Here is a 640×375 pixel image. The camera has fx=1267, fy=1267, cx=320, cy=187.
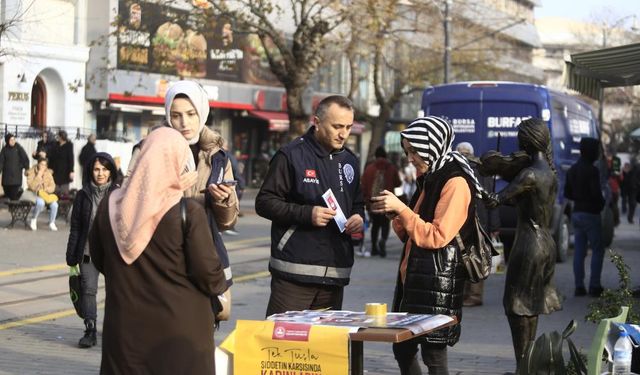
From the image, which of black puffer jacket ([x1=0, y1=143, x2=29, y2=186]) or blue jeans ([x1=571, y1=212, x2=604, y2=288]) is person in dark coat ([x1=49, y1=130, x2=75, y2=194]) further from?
blue jeans ([x1=571, y1=212, x2=604, y2=288])

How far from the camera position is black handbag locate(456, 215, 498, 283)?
271 inches

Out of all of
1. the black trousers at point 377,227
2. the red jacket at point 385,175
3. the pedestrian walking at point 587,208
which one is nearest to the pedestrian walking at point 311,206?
the pedestrian walking at point 587,208

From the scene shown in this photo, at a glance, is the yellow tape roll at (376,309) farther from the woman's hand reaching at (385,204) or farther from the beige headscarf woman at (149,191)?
the beige headscarf woman at (149,191)

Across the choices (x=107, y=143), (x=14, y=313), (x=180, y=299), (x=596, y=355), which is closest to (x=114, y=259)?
(x=180, y=299)

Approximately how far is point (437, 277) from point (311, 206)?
799mm

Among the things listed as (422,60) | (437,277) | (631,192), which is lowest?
(631,192)

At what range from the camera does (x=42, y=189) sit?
23.8m

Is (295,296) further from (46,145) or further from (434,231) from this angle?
(46,145)

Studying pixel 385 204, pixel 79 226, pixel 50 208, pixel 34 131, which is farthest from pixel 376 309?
pixel 34 131

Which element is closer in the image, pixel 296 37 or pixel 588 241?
pixel 588 241

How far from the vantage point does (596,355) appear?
21.9 feet

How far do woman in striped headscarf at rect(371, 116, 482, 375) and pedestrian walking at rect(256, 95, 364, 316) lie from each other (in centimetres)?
34

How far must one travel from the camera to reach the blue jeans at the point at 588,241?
15.1 meters

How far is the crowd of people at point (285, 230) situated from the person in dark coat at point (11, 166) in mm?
16290
